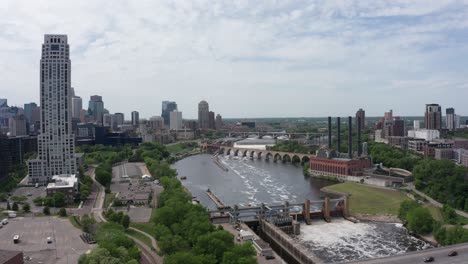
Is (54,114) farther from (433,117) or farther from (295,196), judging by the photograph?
(433,117)

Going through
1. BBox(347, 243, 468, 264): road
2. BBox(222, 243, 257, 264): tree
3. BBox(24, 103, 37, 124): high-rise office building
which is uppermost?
BBox(24, 103, 37, 124): high-rise office building

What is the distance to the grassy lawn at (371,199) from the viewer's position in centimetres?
5706

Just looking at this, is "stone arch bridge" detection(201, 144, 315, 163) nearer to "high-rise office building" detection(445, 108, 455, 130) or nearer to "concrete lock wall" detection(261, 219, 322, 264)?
"concrete lock wall" detection(261, 219, 322, 264)

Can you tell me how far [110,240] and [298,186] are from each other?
49.4 m

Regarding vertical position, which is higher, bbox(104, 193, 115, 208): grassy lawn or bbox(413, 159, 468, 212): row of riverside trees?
bbox(413, 159, 468, 212): row of riverside trees

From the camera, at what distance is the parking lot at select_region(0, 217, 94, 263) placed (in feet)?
113

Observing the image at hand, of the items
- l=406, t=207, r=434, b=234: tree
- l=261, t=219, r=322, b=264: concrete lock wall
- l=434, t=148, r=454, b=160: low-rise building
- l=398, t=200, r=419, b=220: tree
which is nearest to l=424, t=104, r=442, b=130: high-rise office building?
l=434, t=148, r=454, b=160: low-rise building

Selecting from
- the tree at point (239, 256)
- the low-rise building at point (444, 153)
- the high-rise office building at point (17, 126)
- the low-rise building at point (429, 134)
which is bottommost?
the tree at point (239, 256)

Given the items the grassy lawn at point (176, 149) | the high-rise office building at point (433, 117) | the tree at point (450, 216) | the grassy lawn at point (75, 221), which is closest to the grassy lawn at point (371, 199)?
the tree at point (450, 216)

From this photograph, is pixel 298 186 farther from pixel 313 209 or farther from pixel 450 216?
pixel 450 216

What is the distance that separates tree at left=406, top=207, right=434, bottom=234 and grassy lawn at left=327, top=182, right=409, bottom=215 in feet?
26.6

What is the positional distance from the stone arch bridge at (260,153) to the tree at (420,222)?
197 ft

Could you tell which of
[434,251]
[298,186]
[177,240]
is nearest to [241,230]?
[177,240]

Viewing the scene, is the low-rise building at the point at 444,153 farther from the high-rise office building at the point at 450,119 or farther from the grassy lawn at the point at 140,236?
the high-rise office building at the point at 450,119
